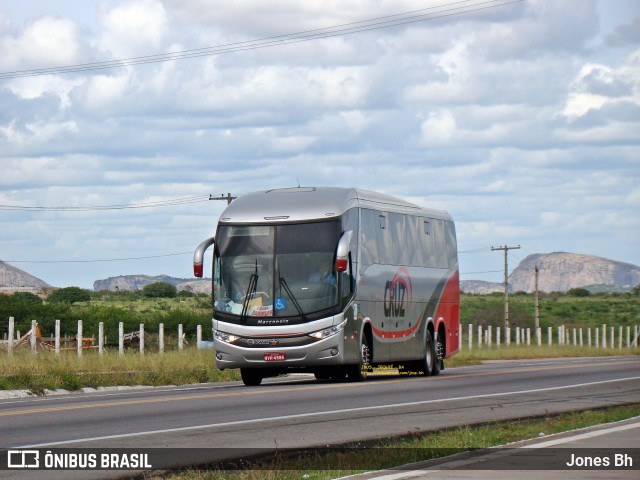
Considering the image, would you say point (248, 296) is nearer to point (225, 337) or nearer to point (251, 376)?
point (225, 337)

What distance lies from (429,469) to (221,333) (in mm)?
15880

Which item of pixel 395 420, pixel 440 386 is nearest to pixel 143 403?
pixel 395 420

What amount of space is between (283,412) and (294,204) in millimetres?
9415

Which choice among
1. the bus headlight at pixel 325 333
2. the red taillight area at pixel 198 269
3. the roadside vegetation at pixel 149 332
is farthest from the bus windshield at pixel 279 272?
the roadside vegetation at pixel 149 332

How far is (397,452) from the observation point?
13648mm

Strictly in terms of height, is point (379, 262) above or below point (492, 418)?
above

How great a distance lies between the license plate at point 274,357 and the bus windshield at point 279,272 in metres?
0.82

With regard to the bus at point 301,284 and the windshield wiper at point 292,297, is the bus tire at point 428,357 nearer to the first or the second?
the bus at point 301,284

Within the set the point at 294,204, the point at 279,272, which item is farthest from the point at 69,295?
the point at 279,272

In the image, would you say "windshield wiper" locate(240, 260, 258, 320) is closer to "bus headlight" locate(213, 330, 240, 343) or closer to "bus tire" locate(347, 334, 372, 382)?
"bus headlight" locate(213, 330, 240, 343)

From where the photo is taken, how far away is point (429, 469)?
11.7 metres

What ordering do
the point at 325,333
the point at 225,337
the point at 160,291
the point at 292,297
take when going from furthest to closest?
1. the point at 160,291
2. the point at 225,337
3. the point at 292,297
4. the point at 325,333

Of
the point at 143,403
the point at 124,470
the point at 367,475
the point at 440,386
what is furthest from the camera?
the point at 440,386

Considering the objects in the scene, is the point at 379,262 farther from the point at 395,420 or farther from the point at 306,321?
the point at 395,420
